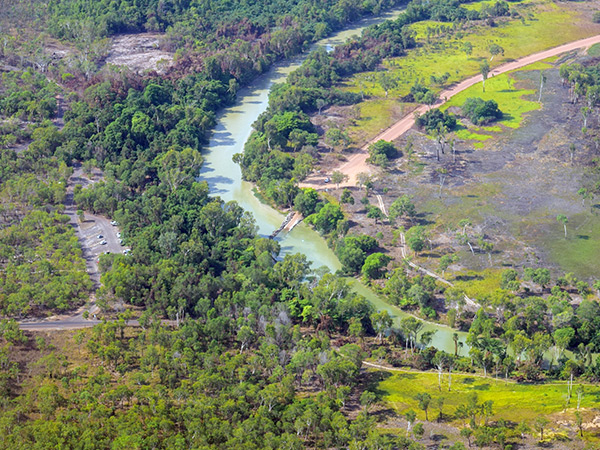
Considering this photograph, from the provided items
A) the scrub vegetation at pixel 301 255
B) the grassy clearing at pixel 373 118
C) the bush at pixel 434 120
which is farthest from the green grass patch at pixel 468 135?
the grassy clearing at pixel 373 118

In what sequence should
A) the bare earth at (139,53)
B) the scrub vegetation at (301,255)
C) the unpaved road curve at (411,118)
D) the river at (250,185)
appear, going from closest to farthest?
the scrub vegetation at (301,255) → the river at (250,185) → the unpaved road curve at (411,118) → the bare earth at (139,53)

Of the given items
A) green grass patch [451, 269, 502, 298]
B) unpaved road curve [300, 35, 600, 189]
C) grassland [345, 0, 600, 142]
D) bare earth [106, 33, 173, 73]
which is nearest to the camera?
green grass patch [451, 269, 502, 298]

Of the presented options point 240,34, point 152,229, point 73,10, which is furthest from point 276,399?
point 73,10

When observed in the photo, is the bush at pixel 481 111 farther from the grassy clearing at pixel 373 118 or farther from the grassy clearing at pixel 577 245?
the grassy clearing at pixel 577 245

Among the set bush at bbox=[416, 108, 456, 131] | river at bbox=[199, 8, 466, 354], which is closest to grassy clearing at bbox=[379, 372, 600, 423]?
river at bbox=[199, 8, 466, 354]

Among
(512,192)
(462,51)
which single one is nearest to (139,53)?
(462,51)

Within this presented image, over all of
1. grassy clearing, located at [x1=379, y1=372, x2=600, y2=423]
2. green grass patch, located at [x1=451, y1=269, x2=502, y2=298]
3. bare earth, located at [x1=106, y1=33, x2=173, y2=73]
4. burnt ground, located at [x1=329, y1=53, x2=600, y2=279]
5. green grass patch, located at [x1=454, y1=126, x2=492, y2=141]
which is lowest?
grassy clearing, located at [x1=379, y1=372, x2=600, y2=423]

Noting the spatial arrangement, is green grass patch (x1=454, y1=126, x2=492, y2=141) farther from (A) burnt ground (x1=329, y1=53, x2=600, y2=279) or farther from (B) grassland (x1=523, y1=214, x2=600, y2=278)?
(B) grassland (x1=523, y1=214, x2=600, y2=278)
